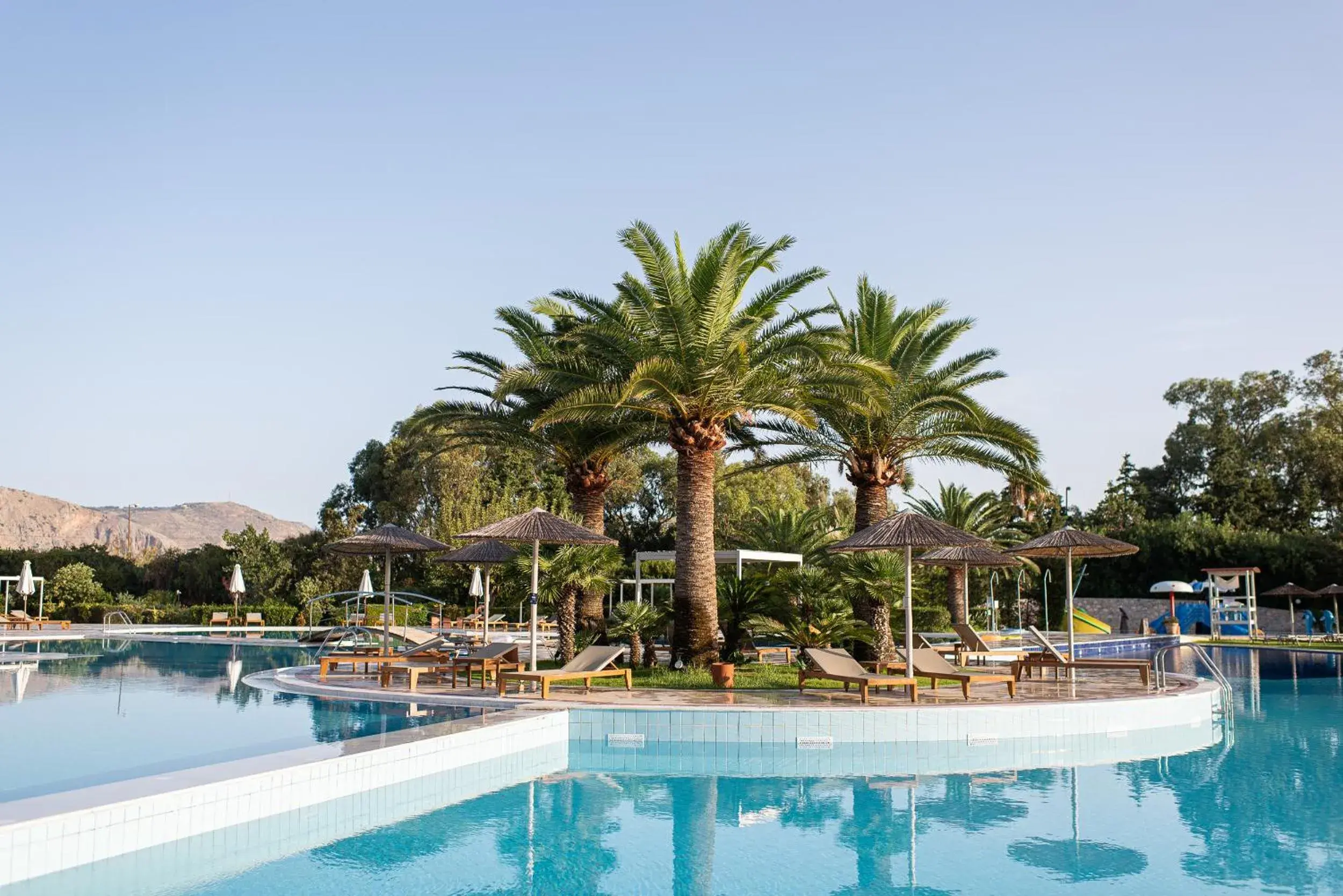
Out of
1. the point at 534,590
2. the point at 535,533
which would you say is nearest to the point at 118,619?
the point at 534,590

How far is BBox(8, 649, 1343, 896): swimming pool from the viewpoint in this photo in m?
6.84

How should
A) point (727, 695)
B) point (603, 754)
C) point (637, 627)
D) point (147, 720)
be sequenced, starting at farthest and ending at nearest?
point (637, 627), point (727, 695), point (147, 720), point (603, 754)

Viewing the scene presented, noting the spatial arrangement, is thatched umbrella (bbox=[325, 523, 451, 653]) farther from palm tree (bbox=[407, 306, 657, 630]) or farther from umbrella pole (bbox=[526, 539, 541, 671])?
umbrella pole (bbox=[526, 539, 541, 671])

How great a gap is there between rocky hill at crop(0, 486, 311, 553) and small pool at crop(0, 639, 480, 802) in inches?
2568

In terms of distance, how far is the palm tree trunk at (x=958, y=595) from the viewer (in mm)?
27125

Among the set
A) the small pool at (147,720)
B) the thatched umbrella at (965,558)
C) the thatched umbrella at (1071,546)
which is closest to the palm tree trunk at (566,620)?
the small pool at (147,720)

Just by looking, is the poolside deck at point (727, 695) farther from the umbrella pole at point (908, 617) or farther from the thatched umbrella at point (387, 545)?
the thatched umbrella at point (387, 545)

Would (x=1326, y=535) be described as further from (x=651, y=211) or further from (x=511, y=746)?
(x=511, y=746)

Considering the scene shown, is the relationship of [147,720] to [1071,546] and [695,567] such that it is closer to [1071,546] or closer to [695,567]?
[695,567]

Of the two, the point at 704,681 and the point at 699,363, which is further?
the point at 699,363

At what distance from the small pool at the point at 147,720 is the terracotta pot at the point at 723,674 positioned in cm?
358

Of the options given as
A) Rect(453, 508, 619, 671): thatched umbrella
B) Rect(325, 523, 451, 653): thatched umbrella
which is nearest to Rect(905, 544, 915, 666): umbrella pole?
Rect(453, 508, 619, 671): thatched umbrella

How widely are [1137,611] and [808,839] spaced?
37906 mm

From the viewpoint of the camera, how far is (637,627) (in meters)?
16.2
